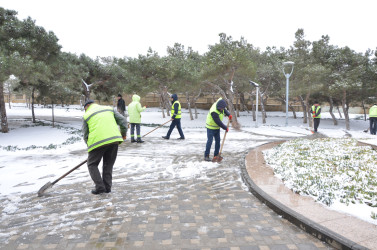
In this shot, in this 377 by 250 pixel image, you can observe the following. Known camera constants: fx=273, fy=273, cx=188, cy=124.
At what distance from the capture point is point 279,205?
362 centimetres

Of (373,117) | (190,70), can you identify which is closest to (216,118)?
(373,117)

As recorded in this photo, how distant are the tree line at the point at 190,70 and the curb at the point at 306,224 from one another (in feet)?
33.8

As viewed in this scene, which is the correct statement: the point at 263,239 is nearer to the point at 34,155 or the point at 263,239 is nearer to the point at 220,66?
the point at 34,155

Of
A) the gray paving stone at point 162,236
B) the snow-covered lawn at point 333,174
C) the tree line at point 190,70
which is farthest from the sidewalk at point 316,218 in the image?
the tree line at point 190,70

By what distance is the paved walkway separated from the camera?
2857mm

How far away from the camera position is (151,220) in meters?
3.38

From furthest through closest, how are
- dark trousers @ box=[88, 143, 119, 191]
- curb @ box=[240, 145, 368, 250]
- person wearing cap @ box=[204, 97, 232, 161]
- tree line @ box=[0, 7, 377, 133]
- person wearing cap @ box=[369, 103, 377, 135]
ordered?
person wearing cap @ box=[369, 103, 377, 135] < tree line @ box=[0, 7, 377, 133] < person wearing cap @ box=[204, 97, 232, 161] < dark trousers @ box=[88, 143, 119, 191] < curb @ box=[240, 145, 368, 250]

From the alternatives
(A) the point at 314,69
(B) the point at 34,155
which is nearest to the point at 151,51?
(A) the point at 314,69

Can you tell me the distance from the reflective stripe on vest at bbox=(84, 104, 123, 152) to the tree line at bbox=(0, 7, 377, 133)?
26.8ft

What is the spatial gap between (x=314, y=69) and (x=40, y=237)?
20.0 meters

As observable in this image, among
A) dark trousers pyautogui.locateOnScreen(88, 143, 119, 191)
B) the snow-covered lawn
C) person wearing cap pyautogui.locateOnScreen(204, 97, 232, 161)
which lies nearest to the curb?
the snow-covered lawn

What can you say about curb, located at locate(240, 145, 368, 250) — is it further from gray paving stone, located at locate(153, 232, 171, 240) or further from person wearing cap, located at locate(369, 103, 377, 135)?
person wearing cap, located at locate(369, 103, 377, 135)

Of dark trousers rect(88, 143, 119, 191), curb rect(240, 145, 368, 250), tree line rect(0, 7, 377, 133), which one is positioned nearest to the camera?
curb rect(240, 145, 368, 250)

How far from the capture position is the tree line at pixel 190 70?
12.2m
